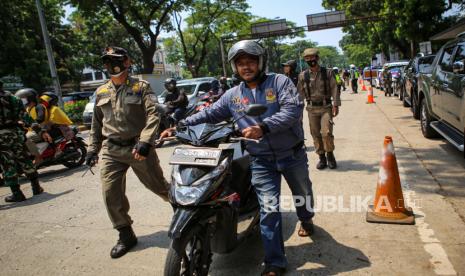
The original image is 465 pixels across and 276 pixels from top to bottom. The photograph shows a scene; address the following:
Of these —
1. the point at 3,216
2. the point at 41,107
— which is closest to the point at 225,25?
the point at 41,107

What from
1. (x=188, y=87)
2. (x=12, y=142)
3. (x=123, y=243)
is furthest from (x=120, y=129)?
(x=188, y=87)

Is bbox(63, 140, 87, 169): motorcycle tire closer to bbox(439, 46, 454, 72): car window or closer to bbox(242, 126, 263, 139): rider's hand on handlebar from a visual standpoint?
bbox(242, 126, 263, 139): rider's hand on handlebar

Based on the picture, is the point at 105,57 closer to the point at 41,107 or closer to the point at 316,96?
the point at 316,96

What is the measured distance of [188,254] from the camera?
2.76 metres

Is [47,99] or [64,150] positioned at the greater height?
[47,99]

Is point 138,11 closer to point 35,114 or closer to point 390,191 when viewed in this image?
point 35,114

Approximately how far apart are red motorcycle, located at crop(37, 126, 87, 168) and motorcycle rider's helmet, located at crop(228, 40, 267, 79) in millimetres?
5979

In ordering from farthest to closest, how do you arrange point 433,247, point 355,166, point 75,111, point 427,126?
point 75,111 < point 427,126 < point 355,166 < point 433,247

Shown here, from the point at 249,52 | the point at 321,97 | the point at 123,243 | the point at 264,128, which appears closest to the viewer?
the point at 264,128

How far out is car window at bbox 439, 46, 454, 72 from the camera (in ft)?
20.4

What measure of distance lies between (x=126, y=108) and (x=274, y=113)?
1473mm

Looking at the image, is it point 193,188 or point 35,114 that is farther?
point 35,114

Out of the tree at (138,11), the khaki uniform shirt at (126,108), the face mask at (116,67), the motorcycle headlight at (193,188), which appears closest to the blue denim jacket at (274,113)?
the motorcycle headlight at (193,188)

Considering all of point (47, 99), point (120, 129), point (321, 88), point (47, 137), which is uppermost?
point (47, 99)
